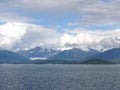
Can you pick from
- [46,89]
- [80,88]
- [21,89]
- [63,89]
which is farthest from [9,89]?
[80,88]

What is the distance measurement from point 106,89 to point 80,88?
14.0 m

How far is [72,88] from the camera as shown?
149250 mm

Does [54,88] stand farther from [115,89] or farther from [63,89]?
[115,89]

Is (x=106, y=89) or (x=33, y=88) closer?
(x=106, y=89)

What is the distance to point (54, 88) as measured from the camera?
150 m

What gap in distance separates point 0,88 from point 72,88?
39.4 m

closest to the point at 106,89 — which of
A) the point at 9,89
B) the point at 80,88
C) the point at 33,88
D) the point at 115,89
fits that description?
the point at 115,89

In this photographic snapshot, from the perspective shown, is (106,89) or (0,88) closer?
(106,89)

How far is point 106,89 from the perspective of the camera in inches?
5620

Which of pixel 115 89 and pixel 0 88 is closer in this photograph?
pixel 115 89

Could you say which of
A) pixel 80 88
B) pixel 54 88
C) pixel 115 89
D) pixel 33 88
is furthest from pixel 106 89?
pixel 33 88

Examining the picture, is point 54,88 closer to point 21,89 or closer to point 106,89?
point 21,89

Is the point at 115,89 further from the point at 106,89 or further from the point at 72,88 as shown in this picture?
the point at 72,88

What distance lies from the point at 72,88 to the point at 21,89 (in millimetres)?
27117
